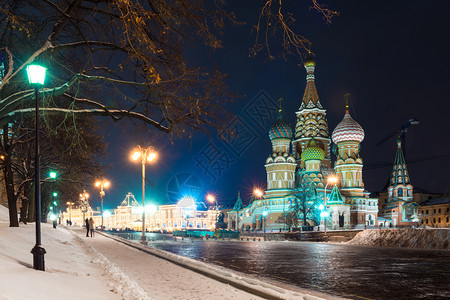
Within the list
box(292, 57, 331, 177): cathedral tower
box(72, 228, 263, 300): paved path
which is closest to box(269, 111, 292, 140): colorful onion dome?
box(292, 57, 331, 177): cathedral tower

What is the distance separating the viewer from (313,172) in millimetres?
96500

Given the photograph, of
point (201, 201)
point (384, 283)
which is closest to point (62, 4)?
point (384, 283)

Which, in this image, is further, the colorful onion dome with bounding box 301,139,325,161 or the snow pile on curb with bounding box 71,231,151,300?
the colorful onion dome with bounding box 301,139,325,161

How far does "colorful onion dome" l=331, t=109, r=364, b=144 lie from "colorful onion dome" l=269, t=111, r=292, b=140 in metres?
11.9

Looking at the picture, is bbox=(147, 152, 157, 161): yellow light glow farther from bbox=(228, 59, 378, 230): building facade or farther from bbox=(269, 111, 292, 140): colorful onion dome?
bbox=(269, 111, 292, 140): colorful onion dome

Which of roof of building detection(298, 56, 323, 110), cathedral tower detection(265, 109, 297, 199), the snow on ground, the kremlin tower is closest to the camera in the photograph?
the snow on ground

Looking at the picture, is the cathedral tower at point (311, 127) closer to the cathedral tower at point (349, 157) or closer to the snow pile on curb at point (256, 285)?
the cathedral tower at point (349, 157)

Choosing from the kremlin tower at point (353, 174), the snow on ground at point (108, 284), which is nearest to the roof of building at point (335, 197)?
the kremlin tower at point (353, 174)

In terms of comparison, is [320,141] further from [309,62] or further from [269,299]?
[269,299]

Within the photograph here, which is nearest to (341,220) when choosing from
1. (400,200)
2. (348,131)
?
(348,131)

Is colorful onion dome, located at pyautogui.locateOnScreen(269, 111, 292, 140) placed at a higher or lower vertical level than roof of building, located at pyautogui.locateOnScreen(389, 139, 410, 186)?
higher

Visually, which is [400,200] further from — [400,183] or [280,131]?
[280,131]

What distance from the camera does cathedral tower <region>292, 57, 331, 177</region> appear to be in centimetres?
10438

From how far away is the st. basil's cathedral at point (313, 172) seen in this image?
90312mm
